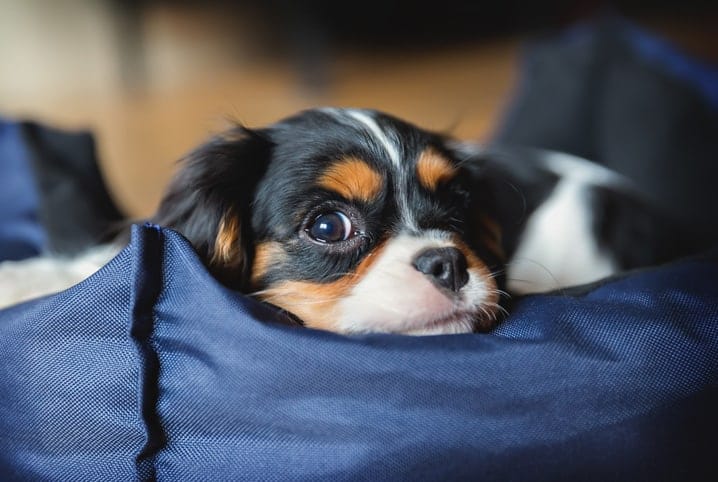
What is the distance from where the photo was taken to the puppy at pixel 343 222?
116 cm

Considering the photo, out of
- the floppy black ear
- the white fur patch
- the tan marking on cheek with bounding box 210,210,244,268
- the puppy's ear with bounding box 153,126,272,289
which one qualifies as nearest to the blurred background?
the white fur patch

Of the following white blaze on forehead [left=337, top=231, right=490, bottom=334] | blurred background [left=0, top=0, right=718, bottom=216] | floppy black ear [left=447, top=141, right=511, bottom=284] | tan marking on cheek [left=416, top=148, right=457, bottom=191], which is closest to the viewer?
white blaze on forehead [left=337, top=231, right=490, bottom=334]

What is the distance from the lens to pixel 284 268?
127cm

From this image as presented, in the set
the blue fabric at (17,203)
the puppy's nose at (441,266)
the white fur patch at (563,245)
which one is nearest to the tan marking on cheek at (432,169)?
the puppy's nose at (441,266)

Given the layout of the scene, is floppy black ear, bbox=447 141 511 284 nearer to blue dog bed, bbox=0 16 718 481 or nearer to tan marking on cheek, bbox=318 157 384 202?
tan marking on cheek, bbox=318 157 384 202

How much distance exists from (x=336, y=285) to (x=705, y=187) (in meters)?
1.91

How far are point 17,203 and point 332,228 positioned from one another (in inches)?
37.1

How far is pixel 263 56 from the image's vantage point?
6309mm

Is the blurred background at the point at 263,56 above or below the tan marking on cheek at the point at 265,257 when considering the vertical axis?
below

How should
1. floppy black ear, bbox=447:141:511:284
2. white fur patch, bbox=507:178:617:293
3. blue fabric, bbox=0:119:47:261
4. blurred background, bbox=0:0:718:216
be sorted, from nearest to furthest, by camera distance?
floppy black ear, bbox=447:141:511:284 → blue fabric, bbox=0:119:47:261 → white fur patch, bbox=507:178:617:293 → blurred background, bbox=0:0:718:216

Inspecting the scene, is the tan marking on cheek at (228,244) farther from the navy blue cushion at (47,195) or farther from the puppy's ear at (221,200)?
the navy blue cushion at (47,195)

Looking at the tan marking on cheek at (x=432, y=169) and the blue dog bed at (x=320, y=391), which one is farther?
the tan marking on cheek at (x=432, y=169)

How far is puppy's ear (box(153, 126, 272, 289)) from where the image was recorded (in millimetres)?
1261

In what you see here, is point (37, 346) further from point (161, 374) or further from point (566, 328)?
point (566, 328)
